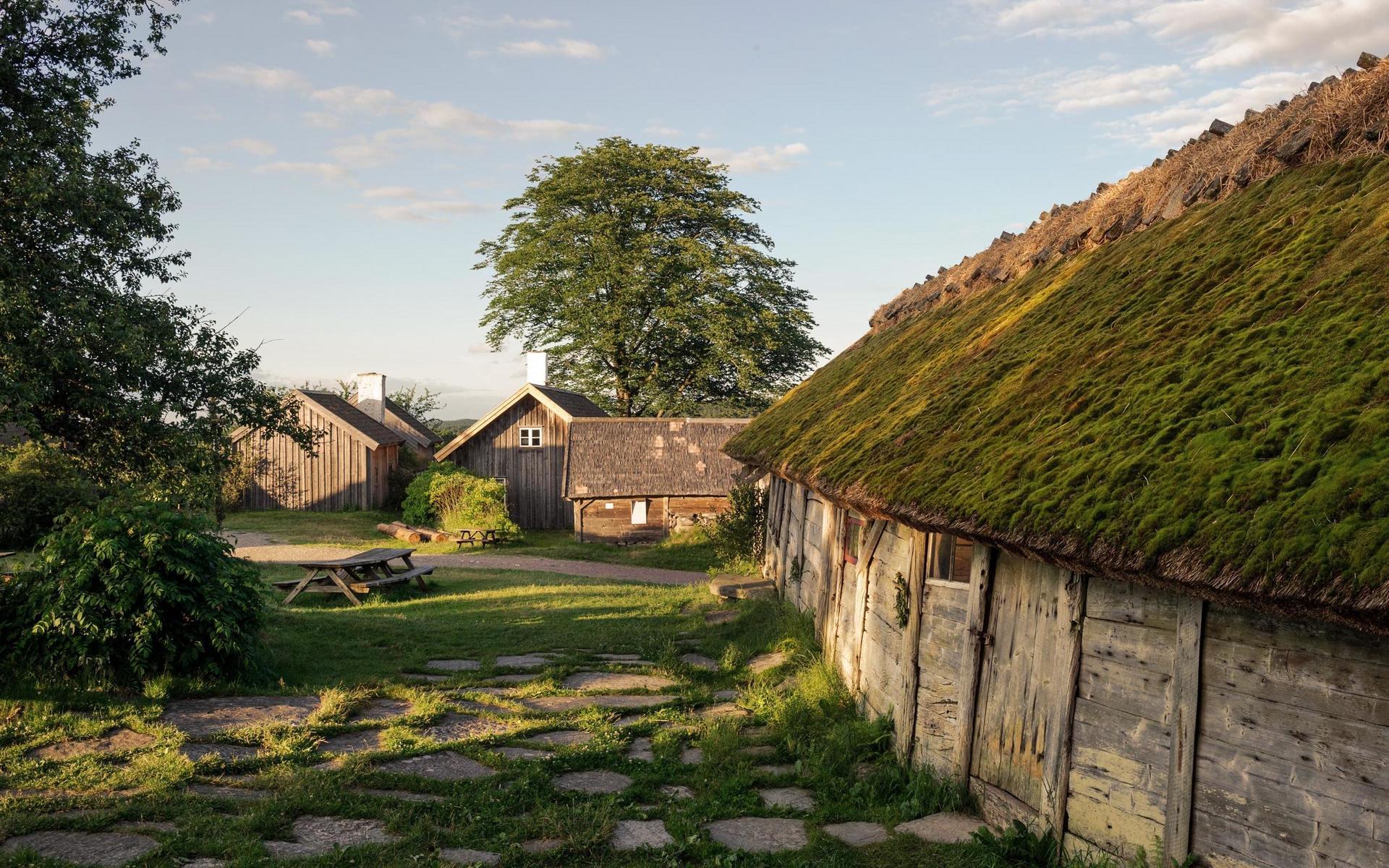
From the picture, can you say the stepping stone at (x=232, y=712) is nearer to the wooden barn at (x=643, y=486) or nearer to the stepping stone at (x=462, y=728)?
the stepping stone at (x=462, y=728)

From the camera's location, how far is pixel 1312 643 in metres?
4.05

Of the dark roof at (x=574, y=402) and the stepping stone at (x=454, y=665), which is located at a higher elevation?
the dark roof at (x=574, y=402)

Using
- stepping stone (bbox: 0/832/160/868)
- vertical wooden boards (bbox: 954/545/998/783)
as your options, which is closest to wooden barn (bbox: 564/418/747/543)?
vertical wooden boards (bbox: 954/545/998/783)

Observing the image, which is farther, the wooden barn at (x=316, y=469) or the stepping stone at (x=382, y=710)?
the wooden barn at (x=316, y=469)

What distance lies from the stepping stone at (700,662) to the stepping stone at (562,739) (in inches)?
116

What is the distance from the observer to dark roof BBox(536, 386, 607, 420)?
108 feet

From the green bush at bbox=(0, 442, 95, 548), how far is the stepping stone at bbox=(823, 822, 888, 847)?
57.7ft

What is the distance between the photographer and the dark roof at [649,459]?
28156 millimetres

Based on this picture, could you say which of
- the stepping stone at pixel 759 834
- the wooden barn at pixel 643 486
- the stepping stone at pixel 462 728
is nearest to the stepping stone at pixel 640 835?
the stepping stone at pixel 759 834

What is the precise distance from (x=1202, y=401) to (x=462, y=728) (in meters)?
6.19

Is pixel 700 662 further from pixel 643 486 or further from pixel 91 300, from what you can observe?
pixel 643 486

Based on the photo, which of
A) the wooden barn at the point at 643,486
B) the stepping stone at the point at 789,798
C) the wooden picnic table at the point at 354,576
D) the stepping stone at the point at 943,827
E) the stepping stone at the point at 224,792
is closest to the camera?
the stepping stone at the point at 943,827

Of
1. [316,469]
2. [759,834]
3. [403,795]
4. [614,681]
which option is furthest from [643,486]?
[759,834]

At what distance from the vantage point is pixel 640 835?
6.06 meters
